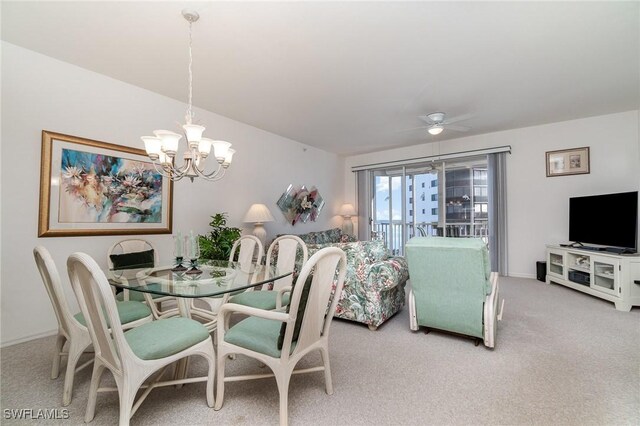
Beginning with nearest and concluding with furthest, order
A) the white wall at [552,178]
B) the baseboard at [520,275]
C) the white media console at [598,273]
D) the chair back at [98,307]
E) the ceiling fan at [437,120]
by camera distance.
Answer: the chair back at [98,307]
the white media console at [598,273]
the ceiling fan at [437,120]
the white wall at [552,178]
the baseboard at [520,275]

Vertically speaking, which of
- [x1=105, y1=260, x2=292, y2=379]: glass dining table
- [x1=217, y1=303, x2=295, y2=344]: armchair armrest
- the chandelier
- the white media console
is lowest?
the white media console

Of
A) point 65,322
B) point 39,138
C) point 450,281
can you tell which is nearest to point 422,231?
point 450,281

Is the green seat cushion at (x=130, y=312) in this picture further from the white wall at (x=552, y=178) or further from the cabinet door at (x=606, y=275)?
the white wall at (x=552, y=178)

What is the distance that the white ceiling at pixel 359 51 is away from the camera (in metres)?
2.07

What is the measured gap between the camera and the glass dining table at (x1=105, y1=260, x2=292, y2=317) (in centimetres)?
167

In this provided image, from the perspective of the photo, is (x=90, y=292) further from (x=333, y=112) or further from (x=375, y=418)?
(x=333, y=112)

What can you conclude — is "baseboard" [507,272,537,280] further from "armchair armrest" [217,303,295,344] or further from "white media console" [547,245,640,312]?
"armchair armrest" [217,303,295,344]

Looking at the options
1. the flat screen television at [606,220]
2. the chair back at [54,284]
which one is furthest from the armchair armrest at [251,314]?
the flat screen television at [606,220]

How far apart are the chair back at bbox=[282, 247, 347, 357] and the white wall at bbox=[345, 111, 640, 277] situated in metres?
4.34

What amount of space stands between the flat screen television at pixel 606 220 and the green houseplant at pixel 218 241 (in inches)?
190

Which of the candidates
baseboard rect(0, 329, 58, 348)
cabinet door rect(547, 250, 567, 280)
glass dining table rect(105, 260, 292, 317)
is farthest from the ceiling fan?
baseboard rect(0, 329, 58, 348)

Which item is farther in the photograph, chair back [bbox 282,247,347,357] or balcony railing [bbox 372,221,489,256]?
balcony railing [bbox 372,221,489,256]

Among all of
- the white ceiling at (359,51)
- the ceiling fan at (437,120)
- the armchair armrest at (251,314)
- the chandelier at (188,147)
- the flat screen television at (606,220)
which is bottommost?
the armchair armrest at (251,314)

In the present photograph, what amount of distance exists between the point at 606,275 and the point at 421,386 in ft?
10.8
